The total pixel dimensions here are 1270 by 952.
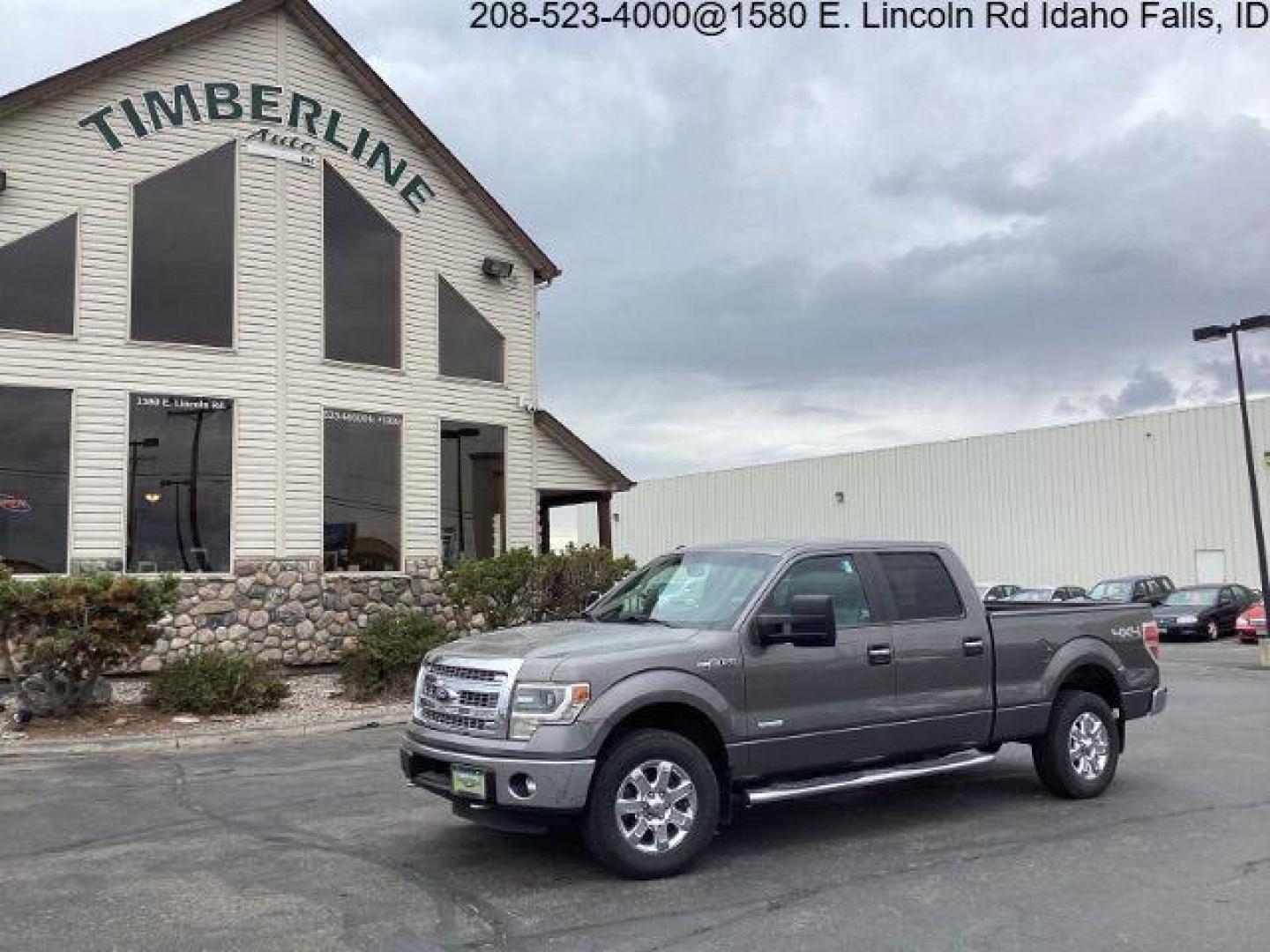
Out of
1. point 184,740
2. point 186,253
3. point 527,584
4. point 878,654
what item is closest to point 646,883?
point 878,654

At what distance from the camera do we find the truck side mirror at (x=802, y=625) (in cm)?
661

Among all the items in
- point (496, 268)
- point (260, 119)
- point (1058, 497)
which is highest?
point (260, 119)

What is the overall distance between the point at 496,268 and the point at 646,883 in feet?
47.9

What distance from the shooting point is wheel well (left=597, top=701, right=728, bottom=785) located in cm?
646

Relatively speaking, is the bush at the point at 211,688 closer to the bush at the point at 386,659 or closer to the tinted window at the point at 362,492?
the bush at the point at 386,659

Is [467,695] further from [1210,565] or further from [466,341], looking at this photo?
[1210,565]

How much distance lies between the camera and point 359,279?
1789 cm

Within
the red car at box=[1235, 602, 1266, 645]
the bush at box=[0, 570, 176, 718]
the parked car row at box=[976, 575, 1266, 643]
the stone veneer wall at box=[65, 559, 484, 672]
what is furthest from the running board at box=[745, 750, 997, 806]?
the red car at box=[1235, 602, 1266, 645]

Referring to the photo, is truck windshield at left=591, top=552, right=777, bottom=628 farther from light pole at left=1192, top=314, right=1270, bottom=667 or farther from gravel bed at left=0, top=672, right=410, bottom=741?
light pole at left=1192, top=314, right=1270, bottom=667

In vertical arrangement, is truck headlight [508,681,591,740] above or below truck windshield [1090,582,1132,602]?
below

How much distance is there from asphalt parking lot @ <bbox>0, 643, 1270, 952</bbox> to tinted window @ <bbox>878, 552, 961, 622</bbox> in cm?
139

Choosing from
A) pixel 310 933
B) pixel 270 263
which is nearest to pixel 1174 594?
pixel 270 263

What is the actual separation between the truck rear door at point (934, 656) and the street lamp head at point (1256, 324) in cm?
1730

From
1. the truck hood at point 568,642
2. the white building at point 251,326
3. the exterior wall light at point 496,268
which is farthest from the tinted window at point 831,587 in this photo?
the exterior wall light at point 496,268
